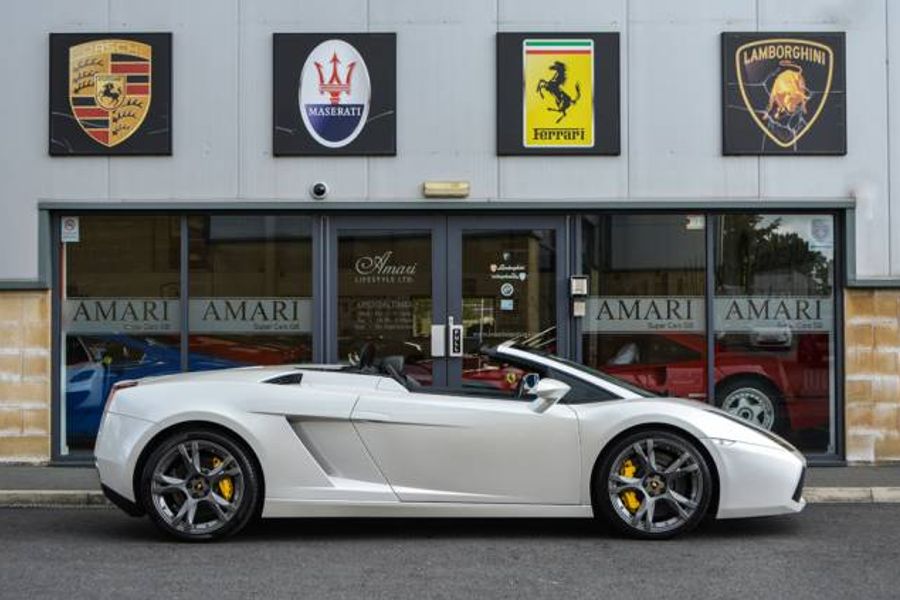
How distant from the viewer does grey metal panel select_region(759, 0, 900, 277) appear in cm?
985

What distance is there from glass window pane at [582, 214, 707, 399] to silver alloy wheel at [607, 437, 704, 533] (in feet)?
11.5

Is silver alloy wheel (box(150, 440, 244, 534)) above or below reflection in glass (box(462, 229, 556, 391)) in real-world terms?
below

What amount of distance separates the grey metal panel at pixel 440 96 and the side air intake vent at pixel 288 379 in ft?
11.5

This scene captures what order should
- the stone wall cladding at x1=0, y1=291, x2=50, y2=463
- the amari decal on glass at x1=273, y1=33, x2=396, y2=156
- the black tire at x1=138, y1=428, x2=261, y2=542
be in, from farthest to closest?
the amari decal on glass at x1=273, y1=33, x2=396, y2=156
the stone wall cladding at x1=0, y1=291, x2=50, y2=463
the black tire at x1=138, y1=428, x2=261, y2=542

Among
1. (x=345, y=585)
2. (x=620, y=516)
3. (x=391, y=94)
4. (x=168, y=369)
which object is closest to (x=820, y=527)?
(x=620, y=516)

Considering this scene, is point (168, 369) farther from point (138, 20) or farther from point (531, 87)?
point (531, 87)

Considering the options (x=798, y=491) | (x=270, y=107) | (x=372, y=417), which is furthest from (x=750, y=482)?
(x=270, y=107)

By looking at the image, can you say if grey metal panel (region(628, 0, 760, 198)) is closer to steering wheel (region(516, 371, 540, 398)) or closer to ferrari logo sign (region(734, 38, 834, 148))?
ferrari logo sign (region(734, 38, 834, 148))

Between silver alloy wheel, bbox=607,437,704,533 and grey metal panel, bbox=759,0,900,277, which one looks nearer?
silver alloy wheel, bbox=607,437,704,533

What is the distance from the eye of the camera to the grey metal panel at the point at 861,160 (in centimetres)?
985

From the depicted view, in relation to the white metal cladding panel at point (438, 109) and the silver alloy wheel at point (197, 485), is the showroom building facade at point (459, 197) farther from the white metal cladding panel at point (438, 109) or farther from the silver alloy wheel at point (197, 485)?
the silver alloy wheel at point (197, 485)

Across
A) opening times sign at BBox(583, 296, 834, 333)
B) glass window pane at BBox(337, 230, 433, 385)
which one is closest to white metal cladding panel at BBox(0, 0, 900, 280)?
glass window pane at BBox(337, 230, 433, 385)

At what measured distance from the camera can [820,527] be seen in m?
7.06

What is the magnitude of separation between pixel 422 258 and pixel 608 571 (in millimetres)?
4816
